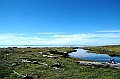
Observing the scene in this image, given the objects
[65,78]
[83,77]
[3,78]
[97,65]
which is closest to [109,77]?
[83,77]

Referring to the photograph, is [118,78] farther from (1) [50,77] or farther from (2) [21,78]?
(2) [21,78]

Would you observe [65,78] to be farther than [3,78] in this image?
Yes

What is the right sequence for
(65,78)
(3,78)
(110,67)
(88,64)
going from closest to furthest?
(3,78)
(65,78)
(110,67)
(88,64)

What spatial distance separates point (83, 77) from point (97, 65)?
14.7 m

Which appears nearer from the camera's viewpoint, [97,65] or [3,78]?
[3,78]

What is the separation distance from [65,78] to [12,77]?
28.2 ft

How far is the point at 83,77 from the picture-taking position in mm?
30953

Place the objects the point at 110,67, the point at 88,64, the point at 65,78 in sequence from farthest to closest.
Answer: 1. the point at 88,64
2. the point at 110,67
3. the point at 65,78

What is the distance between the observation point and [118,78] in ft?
98.6

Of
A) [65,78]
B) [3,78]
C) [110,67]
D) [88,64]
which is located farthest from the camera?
[88,64]

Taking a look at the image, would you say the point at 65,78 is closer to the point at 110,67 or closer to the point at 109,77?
the point at 109,77

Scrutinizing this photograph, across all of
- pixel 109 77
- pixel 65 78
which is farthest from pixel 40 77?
pixel 109 77

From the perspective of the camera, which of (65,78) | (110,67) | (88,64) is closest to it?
(65,78)

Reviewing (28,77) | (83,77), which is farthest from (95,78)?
(28,77)
